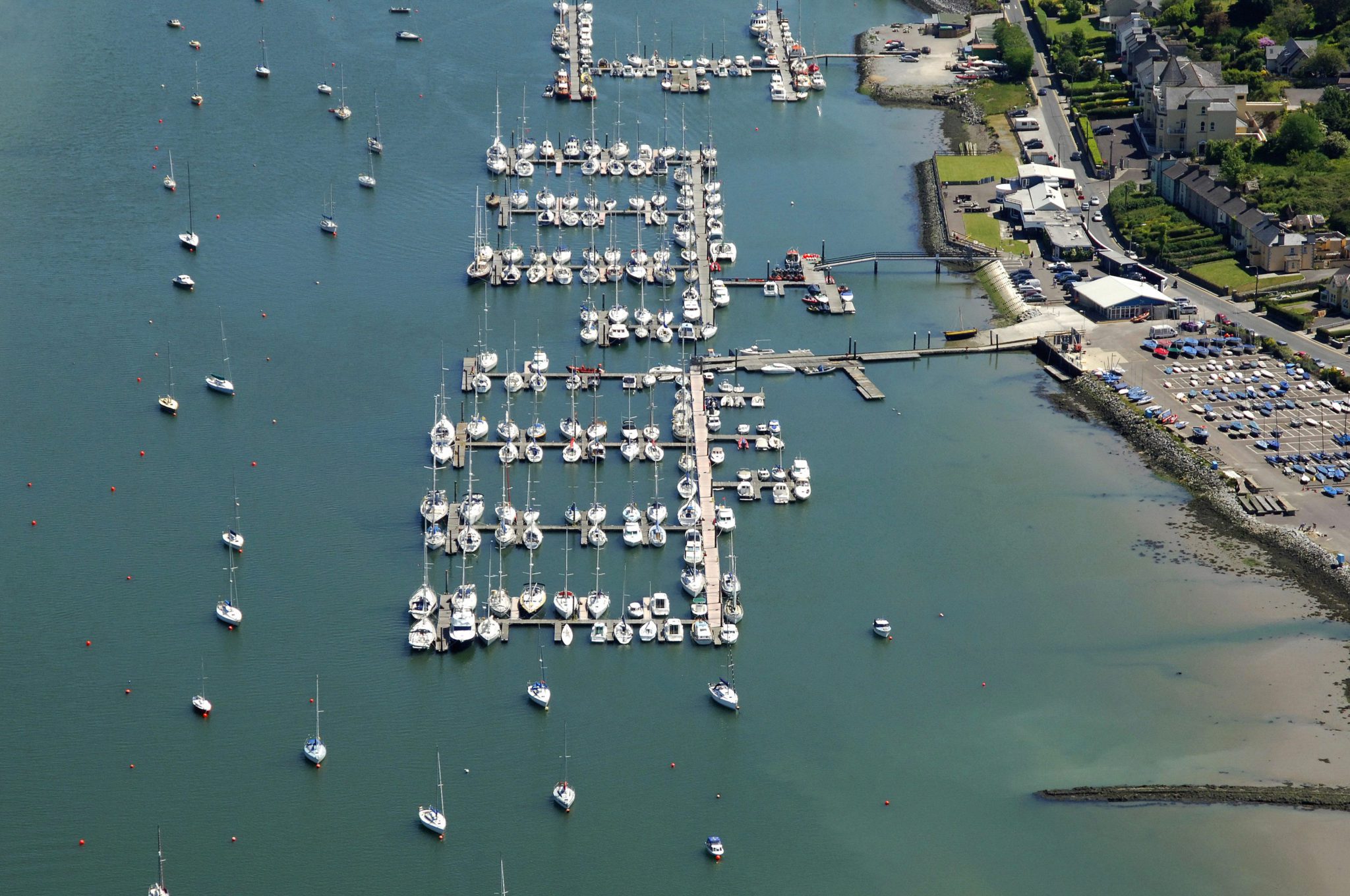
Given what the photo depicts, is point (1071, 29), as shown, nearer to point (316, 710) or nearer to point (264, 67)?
point (264, 67)

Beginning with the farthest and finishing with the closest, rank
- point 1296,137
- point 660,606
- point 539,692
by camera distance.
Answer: point 1296,137, point 660,606, point 539,692

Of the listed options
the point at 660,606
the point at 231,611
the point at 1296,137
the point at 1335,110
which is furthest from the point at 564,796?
the point at 1335,110

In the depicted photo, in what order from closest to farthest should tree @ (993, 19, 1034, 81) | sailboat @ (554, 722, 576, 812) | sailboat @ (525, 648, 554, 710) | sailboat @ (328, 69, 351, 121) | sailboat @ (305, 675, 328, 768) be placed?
1. sailboat @ (554, 722, 576, 812)
2. sailboat @ (305, 675, 328, 768)
3. sailboat @ (525, 648, 554, 710)
4. sailboat @ (328, 69, 351, 121)
5. tree @ (993, 19, 1034, 81)

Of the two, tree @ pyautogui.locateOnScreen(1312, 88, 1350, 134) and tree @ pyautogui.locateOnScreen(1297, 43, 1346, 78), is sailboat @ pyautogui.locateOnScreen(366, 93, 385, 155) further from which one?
tree @ pyautogui.locateOnScreen(1297, 43, 1346, 78)

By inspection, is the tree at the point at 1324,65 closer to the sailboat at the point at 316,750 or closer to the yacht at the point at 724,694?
the yacht at the point at 724,694

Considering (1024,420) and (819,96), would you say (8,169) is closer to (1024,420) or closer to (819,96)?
(819,96)

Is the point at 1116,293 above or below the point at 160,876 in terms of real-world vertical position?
above

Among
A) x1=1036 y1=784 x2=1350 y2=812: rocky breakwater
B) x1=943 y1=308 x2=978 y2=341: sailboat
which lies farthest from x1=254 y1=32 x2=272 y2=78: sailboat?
x1=1036 y1=784 x2=1350 y2=812: rocky breakwater
